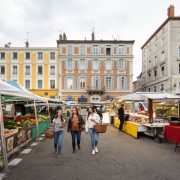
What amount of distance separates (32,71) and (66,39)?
9772 mm

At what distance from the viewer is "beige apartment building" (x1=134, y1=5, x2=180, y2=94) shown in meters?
41.8

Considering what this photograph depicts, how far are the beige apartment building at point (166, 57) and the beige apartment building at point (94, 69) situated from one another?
551 centimetres

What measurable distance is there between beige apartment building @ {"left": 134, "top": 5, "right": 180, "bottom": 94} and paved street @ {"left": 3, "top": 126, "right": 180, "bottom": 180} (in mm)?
32391

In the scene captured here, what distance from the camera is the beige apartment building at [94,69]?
180 ft

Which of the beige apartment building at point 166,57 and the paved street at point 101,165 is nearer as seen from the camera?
the paved street at point 101,165

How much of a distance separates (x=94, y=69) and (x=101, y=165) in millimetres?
47617

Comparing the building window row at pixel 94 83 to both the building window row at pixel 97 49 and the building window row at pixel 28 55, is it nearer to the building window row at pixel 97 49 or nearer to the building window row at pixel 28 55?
the building window row at pixel 97 49

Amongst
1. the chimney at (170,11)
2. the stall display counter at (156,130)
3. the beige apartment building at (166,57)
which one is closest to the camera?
the stall display counter at (156,130)

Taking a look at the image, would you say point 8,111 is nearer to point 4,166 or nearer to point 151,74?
point 4,166

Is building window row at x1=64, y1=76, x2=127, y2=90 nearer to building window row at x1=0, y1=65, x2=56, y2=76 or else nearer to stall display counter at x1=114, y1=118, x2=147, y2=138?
building window row at x1=0, y1=65, x2=56, y2=76

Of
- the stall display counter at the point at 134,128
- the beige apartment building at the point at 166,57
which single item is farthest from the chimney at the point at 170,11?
the stall display counter at the point at 134,128

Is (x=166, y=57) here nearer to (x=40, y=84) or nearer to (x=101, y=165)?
(x=40, y=84)

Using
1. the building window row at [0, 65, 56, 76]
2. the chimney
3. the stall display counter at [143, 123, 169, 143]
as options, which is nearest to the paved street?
the stall display counter at [143, 123, 169, 143]

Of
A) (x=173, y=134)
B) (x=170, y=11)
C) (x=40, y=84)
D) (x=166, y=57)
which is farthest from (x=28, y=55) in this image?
(x=173, y=134)
